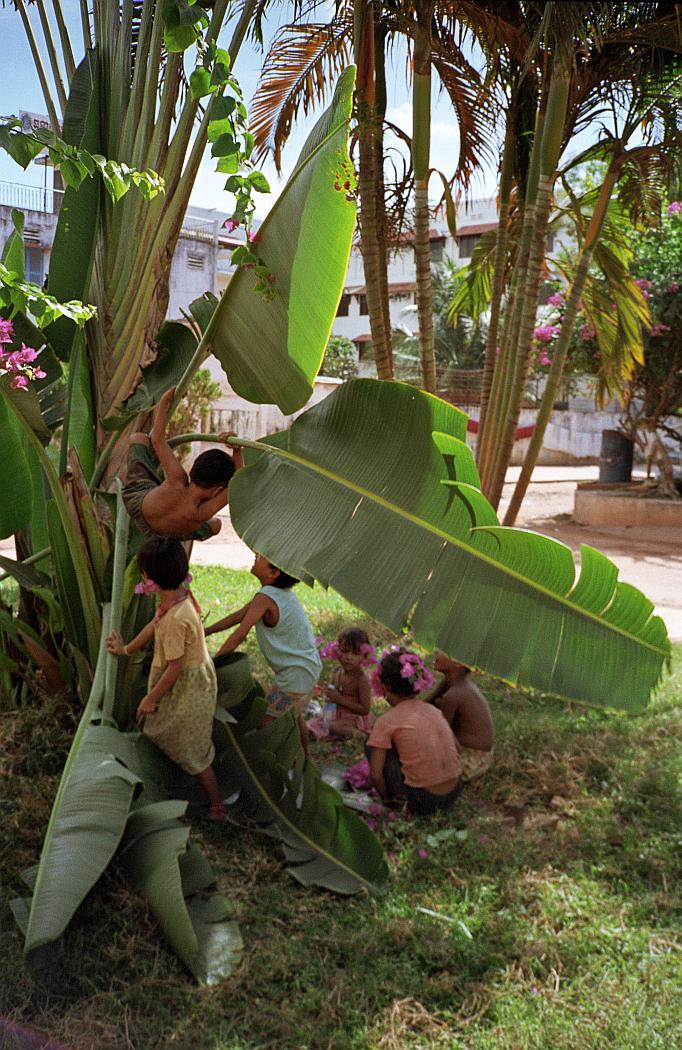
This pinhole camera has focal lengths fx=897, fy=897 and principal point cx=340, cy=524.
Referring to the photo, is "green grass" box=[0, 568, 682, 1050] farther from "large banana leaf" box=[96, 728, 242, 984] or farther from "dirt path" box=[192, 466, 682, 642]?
"dirt path" box=[192, 466, 682, 642]

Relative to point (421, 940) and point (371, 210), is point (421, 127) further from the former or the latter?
point (421, 940)

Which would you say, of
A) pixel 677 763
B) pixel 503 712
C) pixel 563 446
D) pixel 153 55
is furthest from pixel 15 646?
pixel 563 446

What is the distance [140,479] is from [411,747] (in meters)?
1.67

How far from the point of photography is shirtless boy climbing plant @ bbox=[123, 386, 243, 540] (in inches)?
132

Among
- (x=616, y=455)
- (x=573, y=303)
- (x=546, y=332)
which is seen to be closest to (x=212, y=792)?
(x=573, y=303)

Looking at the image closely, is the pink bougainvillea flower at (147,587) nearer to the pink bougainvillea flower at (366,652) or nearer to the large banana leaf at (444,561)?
the large banana leaf at (444,561)

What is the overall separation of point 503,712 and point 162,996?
3351 mm

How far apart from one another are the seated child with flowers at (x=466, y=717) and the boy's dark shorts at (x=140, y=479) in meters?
1.60

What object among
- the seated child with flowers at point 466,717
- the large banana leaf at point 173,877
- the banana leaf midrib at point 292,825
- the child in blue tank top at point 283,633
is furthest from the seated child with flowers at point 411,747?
the large banana leaf at point 173,877

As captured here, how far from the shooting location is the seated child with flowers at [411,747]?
3979mm

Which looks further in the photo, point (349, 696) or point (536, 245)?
point (536, 245)

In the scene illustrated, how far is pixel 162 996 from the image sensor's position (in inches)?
107

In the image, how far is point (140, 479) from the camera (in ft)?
11.6

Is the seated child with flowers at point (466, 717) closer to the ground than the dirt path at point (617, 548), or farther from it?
farther from it
